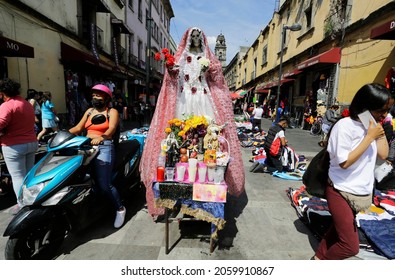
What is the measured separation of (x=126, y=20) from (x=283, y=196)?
19.0 meters

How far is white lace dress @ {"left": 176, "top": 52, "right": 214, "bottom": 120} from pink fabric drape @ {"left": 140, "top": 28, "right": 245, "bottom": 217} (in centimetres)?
8

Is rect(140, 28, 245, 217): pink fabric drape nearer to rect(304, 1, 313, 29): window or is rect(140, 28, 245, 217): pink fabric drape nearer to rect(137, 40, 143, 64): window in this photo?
rect(304, 1, 313, 29): window

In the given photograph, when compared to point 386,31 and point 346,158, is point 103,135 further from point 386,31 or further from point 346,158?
point 386,31

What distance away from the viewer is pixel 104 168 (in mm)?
2826

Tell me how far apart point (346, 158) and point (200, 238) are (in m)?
1.81

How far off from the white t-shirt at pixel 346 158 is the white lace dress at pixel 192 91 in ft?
6.51

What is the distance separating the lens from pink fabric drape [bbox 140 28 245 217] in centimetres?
333

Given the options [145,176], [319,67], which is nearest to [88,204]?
[145,176]

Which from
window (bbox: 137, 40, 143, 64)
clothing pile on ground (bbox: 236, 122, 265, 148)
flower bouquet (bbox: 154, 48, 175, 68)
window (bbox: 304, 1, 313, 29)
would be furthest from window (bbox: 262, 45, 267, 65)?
flower bouquet (bbox: 154, 48, 175, 68)

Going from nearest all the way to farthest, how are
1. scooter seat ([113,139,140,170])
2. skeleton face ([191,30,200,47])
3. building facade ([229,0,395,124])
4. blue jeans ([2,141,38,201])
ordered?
blue jeans ([2,141,38,201])
scooter seat ([113,139,140,170])
skeleton face ([191,30,200,47])
building facade ([229,0,395,124])

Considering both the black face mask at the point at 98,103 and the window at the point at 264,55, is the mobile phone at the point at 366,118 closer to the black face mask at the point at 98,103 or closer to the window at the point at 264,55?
the black face mask at the point at 98,103

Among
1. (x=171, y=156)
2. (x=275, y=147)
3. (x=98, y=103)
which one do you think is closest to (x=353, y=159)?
(x=171, y=156)

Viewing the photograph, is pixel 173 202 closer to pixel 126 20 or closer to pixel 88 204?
pixel 88 204

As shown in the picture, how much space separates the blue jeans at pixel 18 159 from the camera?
3.05 m
